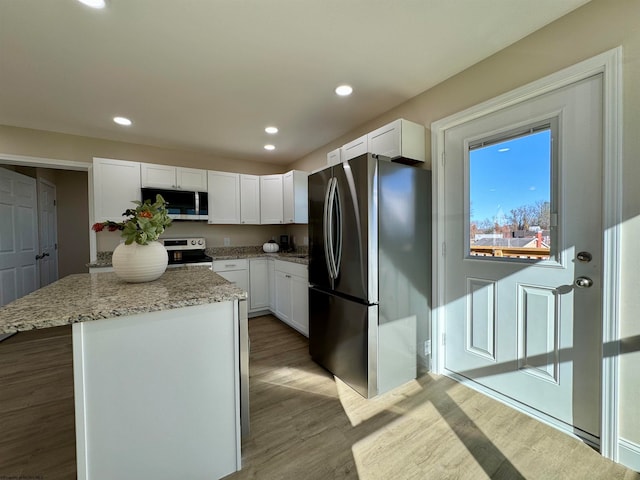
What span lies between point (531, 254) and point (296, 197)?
2.89m

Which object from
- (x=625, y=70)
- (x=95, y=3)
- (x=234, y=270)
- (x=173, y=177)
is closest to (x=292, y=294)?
(x=234, y=270)

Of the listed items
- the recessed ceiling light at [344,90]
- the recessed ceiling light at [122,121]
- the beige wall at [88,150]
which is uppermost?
the recessed ceiling light at [122,121]

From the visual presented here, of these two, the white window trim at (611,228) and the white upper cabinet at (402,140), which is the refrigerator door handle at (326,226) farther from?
the white window trim at (611,228)

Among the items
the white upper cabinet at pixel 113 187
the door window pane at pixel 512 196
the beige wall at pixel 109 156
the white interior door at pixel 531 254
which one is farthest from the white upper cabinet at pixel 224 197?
the door window pane at pixel 512 196

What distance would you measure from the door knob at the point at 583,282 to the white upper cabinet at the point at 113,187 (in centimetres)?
437

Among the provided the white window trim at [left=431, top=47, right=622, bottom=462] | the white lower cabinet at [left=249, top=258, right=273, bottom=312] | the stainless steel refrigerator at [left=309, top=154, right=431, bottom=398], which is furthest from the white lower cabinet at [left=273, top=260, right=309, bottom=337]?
the white window trim at [left=431, top=47, right=622, bottom=462]

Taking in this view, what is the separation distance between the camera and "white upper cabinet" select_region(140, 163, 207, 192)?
3475 millimetres

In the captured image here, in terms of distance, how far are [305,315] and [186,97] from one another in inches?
99.4

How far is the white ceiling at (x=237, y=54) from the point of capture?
1.51 meters

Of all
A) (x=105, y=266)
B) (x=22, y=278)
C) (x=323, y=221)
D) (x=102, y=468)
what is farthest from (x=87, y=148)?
(x=102, y=468)

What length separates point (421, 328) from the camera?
7.34 ft

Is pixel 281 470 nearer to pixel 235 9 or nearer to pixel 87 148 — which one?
pixel 235 9

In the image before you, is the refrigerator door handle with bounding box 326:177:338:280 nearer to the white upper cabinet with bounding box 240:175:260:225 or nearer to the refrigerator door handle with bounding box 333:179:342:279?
the refrigerator door handle with bounding box 333:179:342:279

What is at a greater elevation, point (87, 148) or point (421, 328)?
point (87, 148)
